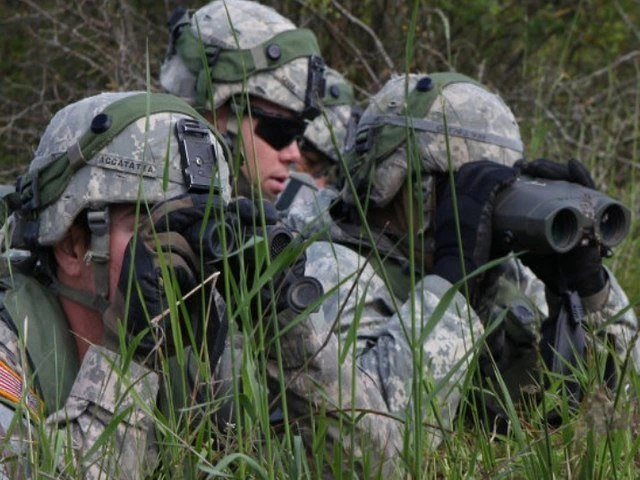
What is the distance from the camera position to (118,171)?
3127 millimetres

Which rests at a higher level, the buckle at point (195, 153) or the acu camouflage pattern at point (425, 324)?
the buckle at point (195, 153)

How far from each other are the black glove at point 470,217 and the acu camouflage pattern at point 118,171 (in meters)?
0.98

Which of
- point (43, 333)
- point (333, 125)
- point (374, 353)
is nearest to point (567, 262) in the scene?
point (374, 353)

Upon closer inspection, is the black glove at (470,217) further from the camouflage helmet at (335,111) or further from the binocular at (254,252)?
the camouflage helmet at (335,111)

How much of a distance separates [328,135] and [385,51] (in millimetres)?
1183

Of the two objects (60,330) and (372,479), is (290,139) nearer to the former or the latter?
(60,330)

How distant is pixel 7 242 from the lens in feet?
9.34

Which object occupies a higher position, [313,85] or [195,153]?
[195,153]

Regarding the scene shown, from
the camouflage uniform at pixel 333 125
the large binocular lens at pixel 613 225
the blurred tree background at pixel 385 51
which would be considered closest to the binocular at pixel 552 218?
the large binocular lens at pixel 613 225

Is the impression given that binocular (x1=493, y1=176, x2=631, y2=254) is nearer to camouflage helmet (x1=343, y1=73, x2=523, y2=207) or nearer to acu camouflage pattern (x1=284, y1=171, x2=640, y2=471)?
acu camouflage pattern (x1=284, y1=171, x2=640, y2=471)

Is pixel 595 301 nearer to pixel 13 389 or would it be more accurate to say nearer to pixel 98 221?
pixel 98 221

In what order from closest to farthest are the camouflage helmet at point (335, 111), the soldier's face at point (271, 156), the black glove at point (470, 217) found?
the black glove at point (470, 217)
the soldier's face at point (271, 156)
the camouflage helmet at point (335, 111)

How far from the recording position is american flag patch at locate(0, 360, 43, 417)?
2.80m

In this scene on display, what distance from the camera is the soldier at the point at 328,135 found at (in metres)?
6.52
